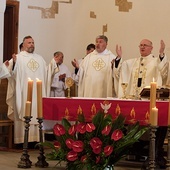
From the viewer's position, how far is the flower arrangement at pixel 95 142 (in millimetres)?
5117

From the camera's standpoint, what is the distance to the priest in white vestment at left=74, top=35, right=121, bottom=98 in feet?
27.8

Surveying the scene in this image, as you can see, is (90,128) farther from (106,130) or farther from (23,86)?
(23,86)

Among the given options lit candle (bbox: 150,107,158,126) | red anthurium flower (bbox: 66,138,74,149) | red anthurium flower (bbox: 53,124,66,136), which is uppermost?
lit candle (bbox: 150,107,158,126)

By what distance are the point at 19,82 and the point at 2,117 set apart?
0.96 metres

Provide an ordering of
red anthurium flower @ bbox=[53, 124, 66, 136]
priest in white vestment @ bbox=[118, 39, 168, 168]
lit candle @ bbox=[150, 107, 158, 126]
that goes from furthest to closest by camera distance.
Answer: priest in white vestment @ bbox=[118, 39, 168, 168]
red anthurium flower @ bbox=[53, 124, 66, 136]
lit candle @ bbox=[150, 107, 158, 126]

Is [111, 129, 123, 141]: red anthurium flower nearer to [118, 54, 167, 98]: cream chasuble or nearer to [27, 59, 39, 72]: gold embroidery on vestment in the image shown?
[118, 54, 167, 98]: cream chasuble

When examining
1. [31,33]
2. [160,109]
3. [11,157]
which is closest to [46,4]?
[31,33]

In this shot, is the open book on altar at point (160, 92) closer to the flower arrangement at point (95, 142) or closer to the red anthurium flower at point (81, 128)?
the flower arrangement at point (95, 142)

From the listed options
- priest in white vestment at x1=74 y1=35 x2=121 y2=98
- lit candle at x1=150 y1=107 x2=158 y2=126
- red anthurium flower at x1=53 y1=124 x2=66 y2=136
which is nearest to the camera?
lit candle at x1=150 y1=107 x2=158 y2=126

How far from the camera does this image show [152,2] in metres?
Answer: 10.0

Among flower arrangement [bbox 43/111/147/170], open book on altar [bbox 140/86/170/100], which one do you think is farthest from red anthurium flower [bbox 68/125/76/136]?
open book on altar [bbox 140/86/170/100]

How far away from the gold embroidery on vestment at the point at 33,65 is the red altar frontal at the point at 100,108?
6.30 feet

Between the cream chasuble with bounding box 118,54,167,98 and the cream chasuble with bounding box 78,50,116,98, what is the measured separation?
73 cm

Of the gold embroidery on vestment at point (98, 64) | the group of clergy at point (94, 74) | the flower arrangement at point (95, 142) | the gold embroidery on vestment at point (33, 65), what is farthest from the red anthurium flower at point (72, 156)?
the gold embroidery on vestment at point (98, 64)
